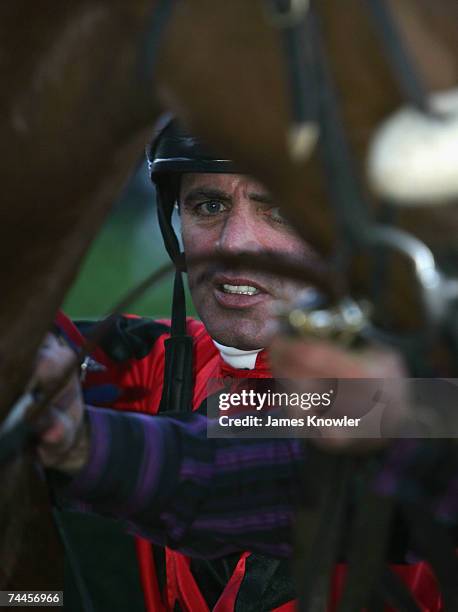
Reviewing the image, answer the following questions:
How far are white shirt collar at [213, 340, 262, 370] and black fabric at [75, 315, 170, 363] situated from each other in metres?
0.23

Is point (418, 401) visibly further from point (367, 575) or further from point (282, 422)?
point (282, 422)

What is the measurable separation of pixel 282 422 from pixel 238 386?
1.29 ft

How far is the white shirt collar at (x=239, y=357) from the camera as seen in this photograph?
2051 millimetres

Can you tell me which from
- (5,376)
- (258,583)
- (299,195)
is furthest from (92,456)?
(258,583)

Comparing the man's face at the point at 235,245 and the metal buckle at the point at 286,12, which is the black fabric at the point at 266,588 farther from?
the metal buckle at the point at 286,12

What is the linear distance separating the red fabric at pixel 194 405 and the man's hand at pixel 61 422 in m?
0.53

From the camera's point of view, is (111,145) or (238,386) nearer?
(111,145)

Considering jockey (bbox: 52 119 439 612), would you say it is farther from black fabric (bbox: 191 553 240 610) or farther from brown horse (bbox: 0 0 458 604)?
brown horse (bbox: 0 0 458 604)

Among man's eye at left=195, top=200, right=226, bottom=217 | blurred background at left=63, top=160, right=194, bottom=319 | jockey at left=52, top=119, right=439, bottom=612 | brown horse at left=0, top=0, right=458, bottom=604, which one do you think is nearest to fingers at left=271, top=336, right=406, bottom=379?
brown horse at left=0, top=0, right=458, bottom=604

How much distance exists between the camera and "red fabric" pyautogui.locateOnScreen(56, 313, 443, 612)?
1700 mm

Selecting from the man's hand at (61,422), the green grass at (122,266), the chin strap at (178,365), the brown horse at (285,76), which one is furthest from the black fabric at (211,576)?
the green grass at (122,266)

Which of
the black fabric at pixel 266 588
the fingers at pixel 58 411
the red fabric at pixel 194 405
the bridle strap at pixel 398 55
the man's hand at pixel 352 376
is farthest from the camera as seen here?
the black fabric at pixel 266 588

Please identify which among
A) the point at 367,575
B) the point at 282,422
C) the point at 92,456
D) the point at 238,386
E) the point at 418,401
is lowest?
the point at 238,386

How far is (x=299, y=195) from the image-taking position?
102cm
